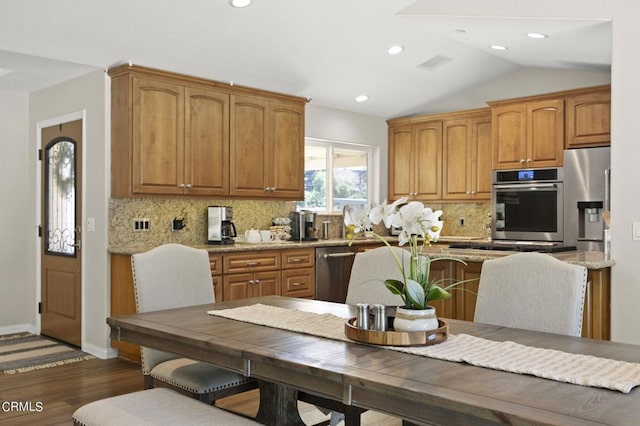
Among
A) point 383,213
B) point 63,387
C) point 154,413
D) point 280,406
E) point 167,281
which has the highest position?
point 383,213

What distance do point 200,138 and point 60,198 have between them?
1480 mm

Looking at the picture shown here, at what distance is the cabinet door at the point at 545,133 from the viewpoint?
19.4 feet

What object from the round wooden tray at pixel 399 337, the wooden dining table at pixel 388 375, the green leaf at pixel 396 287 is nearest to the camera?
the wooden dining table at pixel 388 375

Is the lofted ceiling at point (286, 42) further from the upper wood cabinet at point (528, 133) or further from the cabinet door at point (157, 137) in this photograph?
the upper wood cabinet at point (528, 133)

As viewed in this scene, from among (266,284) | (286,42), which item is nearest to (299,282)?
(266,284)

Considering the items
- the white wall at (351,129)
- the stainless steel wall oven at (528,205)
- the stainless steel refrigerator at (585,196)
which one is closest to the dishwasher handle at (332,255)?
the white wall at (351,129)

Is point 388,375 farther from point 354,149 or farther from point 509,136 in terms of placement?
point 354,149

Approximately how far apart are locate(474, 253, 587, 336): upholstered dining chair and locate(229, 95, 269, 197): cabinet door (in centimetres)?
322

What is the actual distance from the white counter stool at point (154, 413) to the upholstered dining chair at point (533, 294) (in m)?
1.18

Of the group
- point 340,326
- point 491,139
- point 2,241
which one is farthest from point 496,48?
point 2,241

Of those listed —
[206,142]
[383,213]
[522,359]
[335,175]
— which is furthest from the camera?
[335,175]

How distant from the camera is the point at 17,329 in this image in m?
5.79

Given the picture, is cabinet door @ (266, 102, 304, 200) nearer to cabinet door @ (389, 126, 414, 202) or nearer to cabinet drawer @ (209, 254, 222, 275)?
cabinet drawer @ (209, 254, 222, 275)

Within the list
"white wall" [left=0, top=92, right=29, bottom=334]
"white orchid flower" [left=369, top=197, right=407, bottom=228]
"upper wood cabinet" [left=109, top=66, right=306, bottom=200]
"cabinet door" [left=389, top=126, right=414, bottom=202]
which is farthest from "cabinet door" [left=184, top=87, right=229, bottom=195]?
"white orchid flower" [left=369, top=197, right=407, bottom=228]
